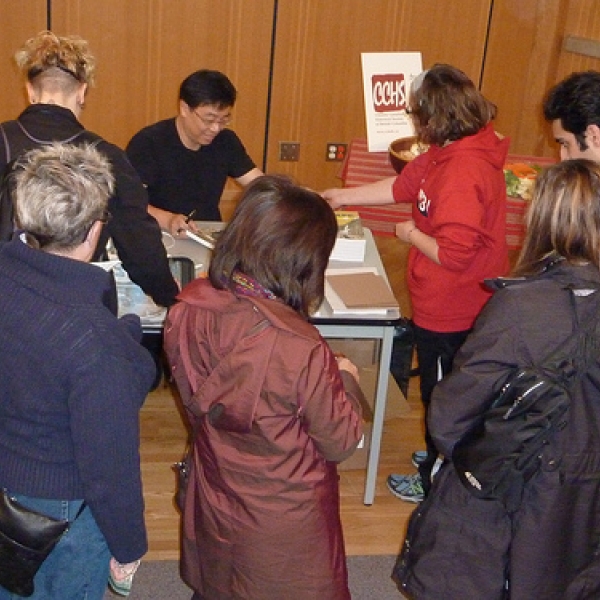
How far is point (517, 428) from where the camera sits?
184 cm

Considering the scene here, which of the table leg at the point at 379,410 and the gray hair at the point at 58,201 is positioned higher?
the gray hair at the point at 58,201

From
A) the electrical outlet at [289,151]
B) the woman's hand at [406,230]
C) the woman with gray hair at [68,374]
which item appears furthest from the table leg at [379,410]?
the electrical outlet at [289,151]

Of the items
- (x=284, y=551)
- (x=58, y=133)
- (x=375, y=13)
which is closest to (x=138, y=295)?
(x=58, y=133)

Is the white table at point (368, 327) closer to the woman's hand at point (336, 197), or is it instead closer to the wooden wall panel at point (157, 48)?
the woman's hand at point (336, 197)

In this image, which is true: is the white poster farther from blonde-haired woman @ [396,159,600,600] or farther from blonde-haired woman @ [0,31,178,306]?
blonde-haired woman @ [396,159,600,600]

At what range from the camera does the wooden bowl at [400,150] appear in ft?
13.6

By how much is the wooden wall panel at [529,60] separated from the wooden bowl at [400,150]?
1.55 meters

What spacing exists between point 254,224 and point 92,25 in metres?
3.82

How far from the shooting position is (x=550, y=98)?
2543 mm

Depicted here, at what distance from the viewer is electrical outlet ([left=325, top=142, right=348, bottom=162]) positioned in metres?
5.68

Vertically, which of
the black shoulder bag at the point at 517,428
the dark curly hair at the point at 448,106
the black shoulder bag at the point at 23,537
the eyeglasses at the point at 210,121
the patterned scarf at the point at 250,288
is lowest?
the black shoulder bag at the point at 23,537

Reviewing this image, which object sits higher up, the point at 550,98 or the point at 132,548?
the point at 550,98

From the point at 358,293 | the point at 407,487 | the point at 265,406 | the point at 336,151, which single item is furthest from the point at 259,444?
the point at 336,151

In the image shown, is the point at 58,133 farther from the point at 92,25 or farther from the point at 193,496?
the point at 92,25
